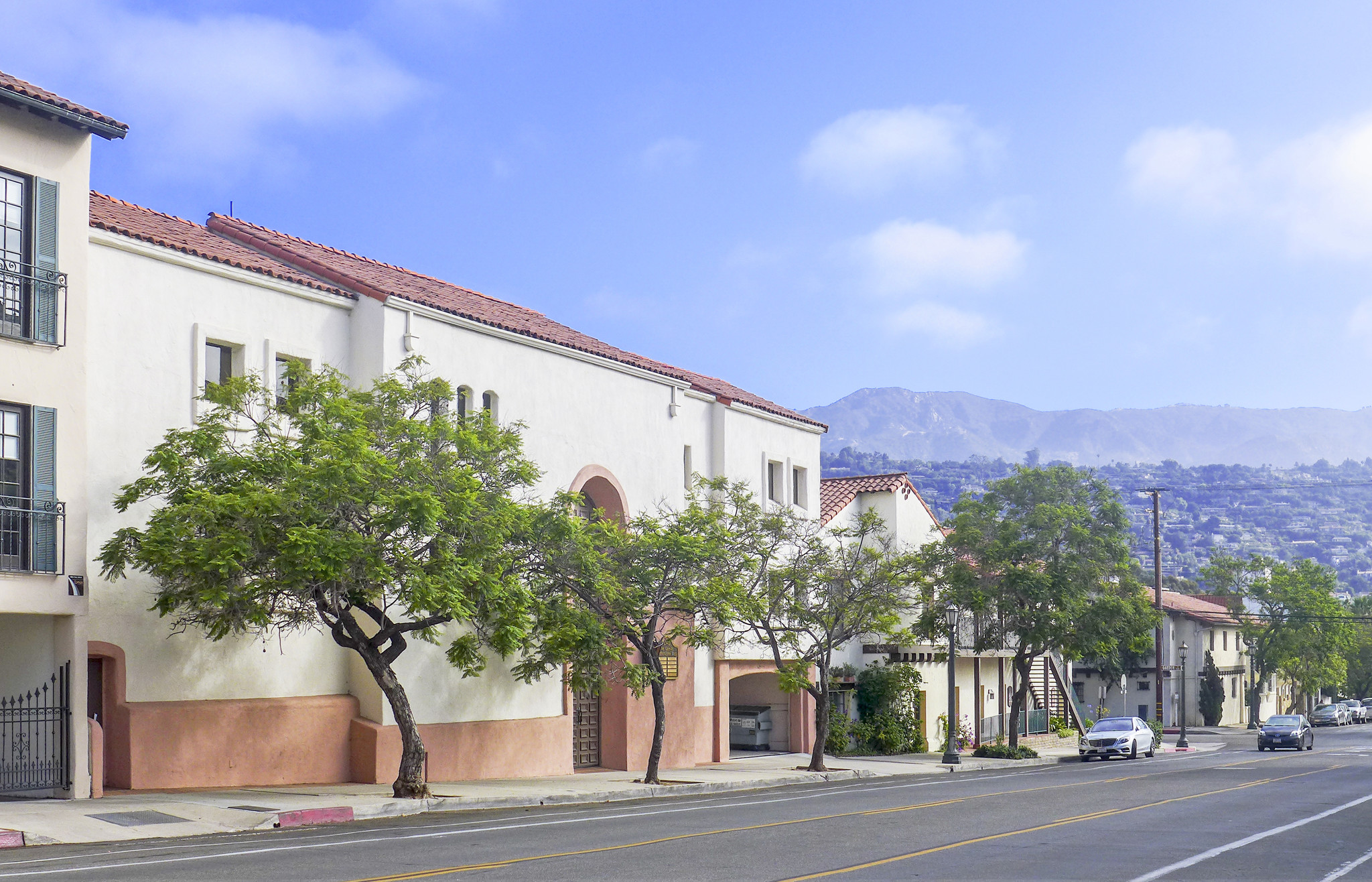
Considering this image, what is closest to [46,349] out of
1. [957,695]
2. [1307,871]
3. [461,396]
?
[461,396]

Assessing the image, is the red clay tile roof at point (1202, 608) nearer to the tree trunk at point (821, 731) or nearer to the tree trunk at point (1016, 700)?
the tree trunk at point (1016, 700)

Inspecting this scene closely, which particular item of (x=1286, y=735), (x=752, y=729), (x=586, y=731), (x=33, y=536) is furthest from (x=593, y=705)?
(x=1286, y=735)

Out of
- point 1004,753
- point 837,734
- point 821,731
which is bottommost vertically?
point 1004,753

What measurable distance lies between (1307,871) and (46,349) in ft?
58.1

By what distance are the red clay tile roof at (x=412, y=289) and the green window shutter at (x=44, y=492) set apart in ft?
23.7

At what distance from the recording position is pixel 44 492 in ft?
64.3

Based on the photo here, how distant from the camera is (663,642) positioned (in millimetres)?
28328

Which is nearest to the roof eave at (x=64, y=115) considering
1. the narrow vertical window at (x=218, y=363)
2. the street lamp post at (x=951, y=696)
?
the narrow vertical window at (x=218, y=363)

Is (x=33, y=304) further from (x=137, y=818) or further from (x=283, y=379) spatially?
(x=137, y=818)

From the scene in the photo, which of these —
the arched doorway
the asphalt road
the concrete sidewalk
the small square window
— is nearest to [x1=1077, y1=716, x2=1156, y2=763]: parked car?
the concrete sidewalk

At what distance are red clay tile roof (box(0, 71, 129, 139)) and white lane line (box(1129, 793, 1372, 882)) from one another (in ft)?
57.6

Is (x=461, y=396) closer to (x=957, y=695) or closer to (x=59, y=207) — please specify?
(x=59, y=207)

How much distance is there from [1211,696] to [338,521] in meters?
72.3

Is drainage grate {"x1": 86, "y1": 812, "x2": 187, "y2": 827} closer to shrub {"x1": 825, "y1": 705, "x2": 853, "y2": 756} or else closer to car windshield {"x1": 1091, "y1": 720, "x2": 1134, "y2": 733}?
shrub {"x1": 825, "y1": 705, "x2": 853, "y2": 756}
